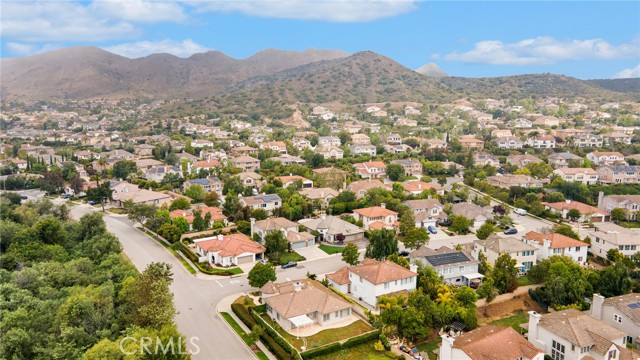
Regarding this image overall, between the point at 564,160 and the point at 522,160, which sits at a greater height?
the point at 564,160

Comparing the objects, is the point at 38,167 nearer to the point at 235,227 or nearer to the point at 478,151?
the point at 235,227

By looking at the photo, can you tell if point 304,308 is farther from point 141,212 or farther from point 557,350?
point 141,212

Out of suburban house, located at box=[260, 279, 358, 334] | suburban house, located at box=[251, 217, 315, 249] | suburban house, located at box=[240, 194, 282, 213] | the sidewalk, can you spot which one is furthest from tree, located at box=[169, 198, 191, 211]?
suburban house, located at box=[260, 279, 358, 334]

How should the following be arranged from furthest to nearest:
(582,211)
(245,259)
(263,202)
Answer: (263,202)
(582,211)
(245,259)

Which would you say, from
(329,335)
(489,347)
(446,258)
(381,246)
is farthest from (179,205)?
(489,347)

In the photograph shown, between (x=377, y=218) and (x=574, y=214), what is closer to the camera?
(x=377, y=218)

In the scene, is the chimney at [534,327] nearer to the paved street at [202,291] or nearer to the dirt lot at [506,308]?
the dirt lot at [506,308]

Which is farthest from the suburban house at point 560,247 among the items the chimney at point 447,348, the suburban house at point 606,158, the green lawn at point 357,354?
the suburban house at point 606,158
